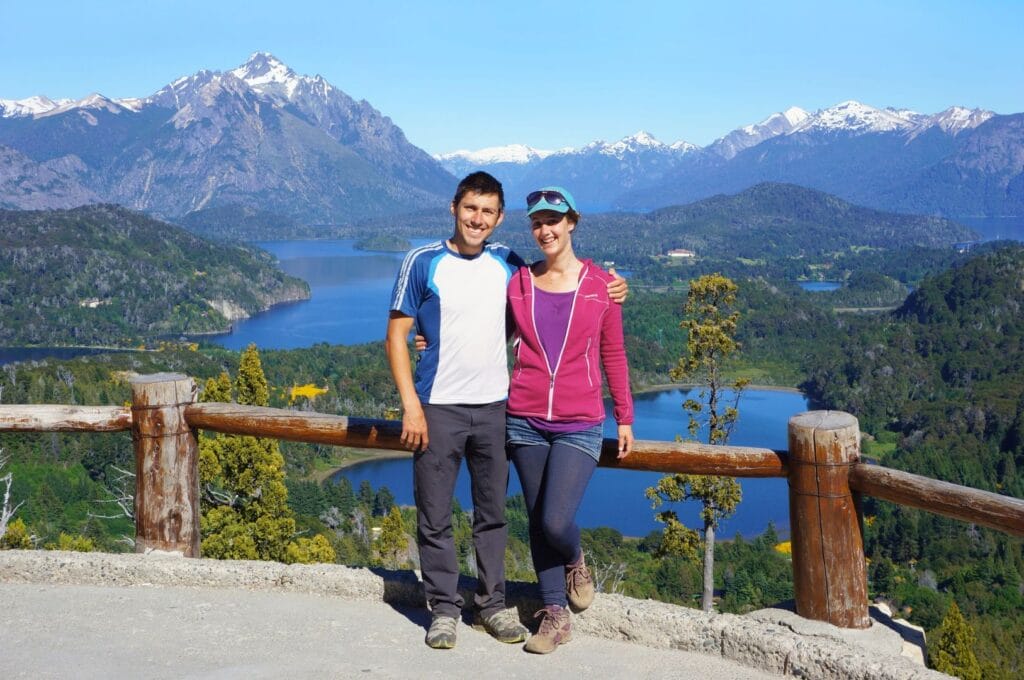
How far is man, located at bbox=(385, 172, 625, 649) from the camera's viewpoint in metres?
4.61

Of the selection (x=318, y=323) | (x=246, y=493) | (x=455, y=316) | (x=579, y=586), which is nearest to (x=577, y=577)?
(x=579, y=586)

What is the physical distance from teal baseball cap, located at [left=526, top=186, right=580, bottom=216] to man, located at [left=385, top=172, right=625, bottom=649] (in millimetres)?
168

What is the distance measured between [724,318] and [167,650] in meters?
18.5

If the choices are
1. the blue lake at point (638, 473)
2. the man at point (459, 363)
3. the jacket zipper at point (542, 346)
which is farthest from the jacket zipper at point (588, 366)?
the blue lake at point (638, 473)

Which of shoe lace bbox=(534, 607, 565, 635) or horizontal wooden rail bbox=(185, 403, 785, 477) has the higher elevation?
horizontal wooden rail bbox=(185, 403, 785, 477)

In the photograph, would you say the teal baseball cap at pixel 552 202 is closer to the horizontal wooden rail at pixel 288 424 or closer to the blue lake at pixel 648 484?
the horizontal wooden rail at pixel 288 424

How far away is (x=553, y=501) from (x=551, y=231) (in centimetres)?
120

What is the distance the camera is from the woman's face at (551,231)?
456 cm

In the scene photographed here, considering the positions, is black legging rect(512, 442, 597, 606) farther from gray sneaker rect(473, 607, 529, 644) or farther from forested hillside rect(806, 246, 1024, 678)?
forested hillside rect(806, 246, 1024, 678)

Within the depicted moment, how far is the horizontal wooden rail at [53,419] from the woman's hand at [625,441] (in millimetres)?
2980

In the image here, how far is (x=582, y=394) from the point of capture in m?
4.52

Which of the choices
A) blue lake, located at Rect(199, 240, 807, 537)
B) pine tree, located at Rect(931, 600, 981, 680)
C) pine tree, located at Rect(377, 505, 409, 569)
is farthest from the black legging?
pine tree, located at Rect(377, 505, 409, 569)

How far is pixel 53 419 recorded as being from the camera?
611 centimetres

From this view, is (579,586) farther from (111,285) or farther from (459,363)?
(111,285)
